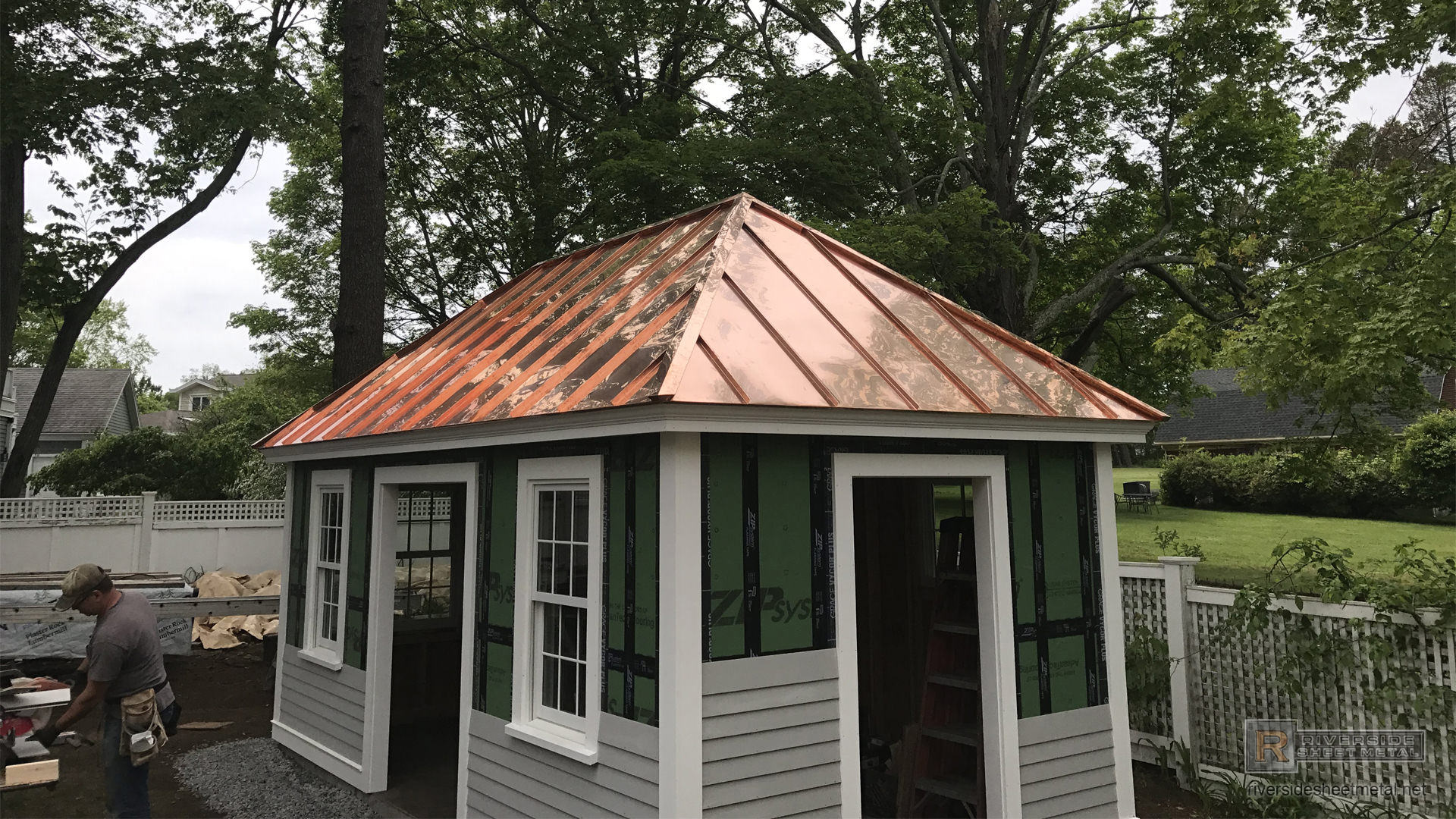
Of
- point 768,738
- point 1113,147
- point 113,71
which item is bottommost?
point 768,738

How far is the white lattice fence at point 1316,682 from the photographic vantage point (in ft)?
19.3

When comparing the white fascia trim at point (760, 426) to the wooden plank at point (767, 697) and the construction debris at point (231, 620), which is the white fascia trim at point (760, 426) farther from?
the construction debris at point (231, 620)

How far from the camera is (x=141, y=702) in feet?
17.7

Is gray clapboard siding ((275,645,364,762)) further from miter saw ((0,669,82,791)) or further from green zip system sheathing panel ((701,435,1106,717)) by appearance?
green zip system sheathing panel ((701,435,1106,717))

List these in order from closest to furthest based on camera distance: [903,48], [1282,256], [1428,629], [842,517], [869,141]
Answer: [842,517], [1428,629], [1282,256], [869,141], [903,48]

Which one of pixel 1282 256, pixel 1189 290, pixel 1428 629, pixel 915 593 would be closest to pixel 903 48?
pixel 1189 290

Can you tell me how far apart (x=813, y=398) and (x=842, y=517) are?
80cm

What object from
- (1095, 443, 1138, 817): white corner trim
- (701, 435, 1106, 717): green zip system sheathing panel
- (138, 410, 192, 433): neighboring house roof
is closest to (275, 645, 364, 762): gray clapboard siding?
(701, 435, 1106, 717): green zip system sheathing panel

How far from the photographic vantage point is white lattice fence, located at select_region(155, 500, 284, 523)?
655 inches

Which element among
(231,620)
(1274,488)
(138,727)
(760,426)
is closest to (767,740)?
(760,426)

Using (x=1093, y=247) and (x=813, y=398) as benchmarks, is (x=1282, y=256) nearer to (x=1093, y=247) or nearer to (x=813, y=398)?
(x=1093, y=247)

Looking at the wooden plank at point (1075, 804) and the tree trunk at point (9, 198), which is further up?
the tree trunk at point (9, 198)

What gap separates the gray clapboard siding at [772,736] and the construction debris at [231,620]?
33.3 feet

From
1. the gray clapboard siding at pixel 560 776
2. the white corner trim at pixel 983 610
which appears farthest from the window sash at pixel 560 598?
the white corner trim at pixel 983 610
